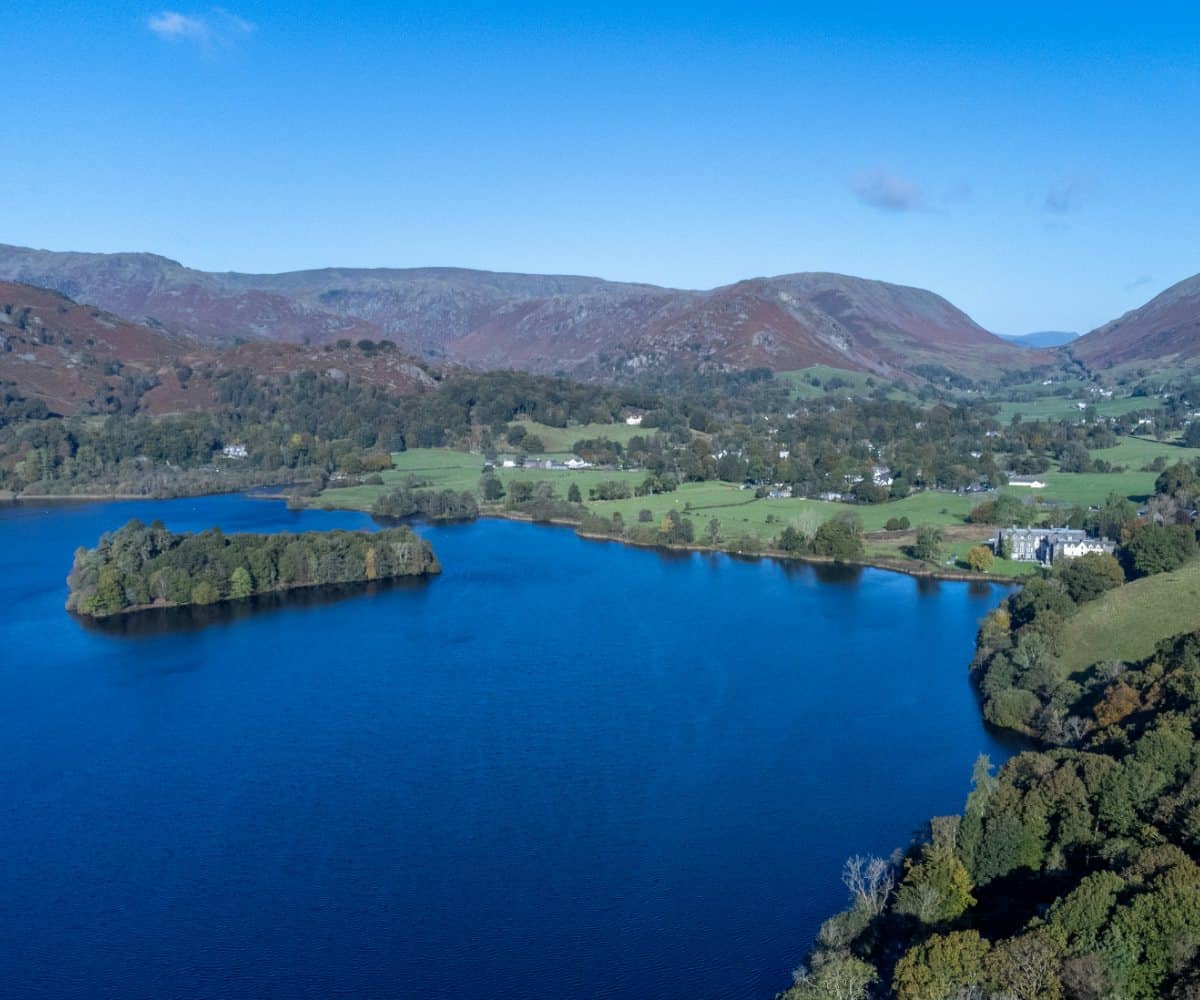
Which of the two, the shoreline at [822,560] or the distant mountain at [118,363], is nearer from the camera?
the shoreline at [822,560]

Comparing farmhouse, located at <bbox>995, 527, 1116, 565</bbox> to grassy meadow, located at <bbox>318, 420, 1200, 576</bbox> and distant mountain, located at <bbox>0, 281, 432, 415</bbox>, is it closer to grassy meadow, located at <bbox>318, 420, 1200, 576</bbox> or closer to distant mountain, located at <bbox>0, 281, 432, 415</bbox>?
grassy meadow, located at <bbox>318, 420, 1200, 576</bbox>

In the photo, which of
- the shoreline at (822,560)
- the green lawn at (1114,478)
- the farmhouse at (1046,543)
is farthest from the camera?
the green lawn at (1114,478)

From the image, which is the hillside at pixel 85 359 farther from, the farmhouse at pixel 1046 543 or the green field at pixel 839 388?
the farmhouse at pixel 1046 543

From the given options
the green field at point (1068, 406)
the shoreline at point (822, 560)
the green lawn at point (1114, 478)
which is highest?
the green field at point (1068, 406)

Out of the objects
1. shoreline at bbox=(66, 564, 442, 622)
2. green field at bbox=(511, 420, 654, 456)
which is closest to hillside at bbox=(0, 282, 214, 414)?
green field at bbox=(511, 420, 654, 456)

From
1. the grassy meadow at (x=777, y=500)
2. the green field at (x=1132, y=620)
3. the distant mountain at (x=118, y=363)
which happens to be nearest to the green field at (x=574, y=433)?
the grassy meadow at (x=777, y=500)

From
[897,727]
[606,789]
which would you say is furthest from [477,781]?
[897,727]

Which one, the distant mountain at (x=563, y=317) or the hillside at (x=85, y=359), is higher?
the distant mountain at (x=563, y=317)
